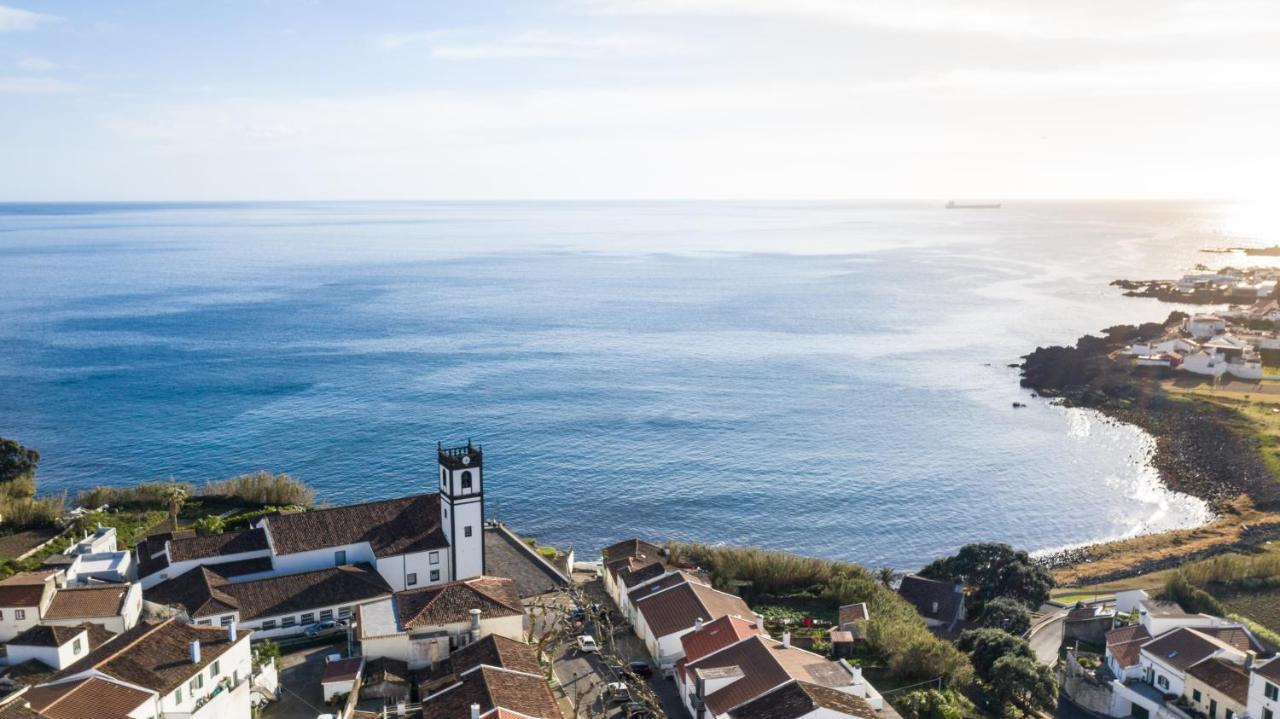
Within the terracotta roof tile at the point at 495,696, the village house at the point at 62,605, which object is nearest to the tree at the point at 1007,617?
the terracotta roof tile at the point at 495,696

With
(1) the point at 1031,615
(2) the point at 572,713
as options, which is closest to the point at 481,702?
(2) the point at 572,713

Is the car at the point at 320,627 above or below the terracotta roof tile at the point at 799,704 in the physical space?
below

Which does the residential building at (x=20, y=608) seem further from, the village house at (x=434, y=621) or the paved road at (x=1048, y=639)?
the paved road at (x=1048, y=639)

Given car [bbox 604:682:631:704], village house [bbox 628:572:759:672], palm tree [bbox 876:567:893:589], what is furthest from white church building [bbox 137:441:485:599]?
palm tree [bbox 876:567:893:589]

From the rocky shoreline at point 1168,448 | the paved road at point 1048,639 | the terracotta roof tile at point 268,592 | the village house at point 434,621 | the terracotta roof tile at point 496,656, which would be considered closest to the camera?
the terracotta roof tile at point 496,656

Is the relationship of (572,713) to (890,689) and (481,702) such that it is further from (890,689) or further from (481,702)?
(890,689)

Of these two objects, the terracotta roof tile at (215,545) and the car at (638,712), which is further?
the terracotta roof tile at (215,545)

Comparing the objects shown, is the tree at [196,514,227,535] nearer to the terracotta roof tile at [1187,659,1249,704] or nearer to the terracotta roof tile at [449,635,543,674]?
the terracotta roof tile at [449,635,543,674]

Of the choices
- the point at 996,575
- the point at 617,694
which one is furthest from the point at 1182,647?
the point at 617,694
